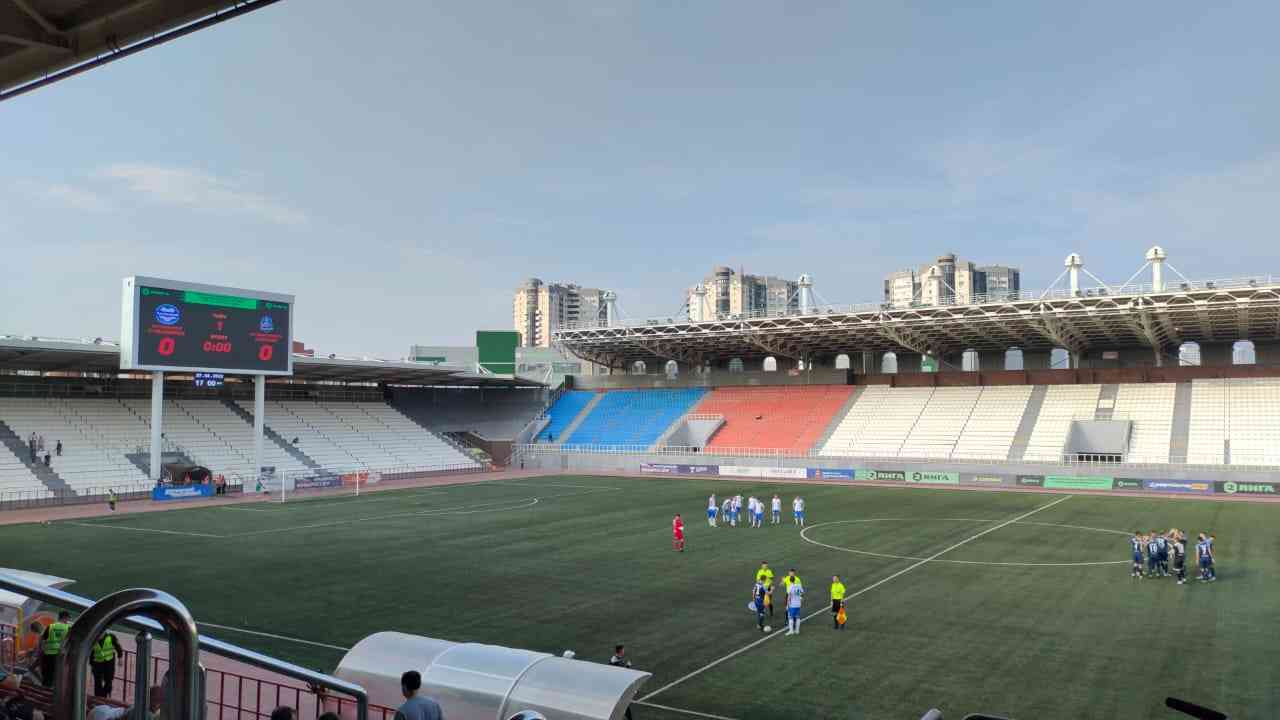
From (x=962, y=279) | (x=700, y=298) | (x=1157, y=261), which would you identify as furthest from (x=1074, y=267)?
(x=962, y=279)

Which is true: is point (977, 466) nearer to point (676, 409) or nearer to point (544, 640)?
point (676, 409)

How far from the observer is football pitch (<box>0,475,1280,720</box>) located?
15.5 m

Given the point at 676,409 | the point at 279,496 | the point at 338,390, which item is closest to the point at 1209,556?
the point at 279,496

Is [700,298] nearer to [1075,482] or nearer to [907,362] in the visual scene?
[907,362]

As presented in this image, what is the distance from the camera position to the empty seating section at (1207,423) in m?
54.5

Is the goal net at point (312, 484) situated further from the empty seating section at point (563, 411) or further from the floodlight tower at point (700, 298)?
the floodlight tower at point (700, 298)

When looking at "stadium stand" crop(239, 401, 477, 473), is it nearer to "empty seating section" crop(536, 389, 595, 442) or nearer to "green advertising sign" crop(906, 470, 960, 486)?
"empty seating section" crop(536, 389, 595, 442)

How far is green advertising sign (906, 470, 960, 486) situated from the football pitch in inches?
576

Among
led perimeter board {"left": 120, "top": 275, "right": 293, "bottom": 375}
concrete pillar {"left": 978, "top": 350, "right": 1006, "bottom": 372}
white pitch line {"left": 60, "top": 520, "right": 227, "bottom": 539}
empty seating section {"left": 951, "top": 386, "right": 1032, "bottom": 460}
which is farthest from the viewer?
concrete pillar {"left": 978, "top": 350, "right": 1006, "bottom": 372}

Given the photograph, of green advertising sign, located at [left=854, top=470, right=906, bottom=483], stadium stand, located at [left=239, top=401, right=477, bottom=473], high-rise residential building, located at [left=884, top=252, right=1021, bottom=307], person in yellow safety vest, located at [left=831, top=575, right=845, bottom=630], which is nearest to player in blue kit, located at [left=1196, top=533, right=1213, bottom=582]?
person in yellow safety vest, located at [left=831, top=575, right=845, bottom=630]

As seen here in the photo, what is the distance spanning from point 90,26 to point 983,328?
63283 mm

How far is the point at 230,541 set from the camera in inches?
1304

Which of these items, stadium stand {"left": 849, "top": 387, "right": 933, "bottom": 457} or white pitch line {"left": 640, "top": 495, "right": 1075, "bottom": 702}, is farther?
stadium stand {"left": 849, "top": 387, "right": 933, "bottom": 457}

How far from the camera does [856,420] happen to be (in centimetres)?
6969
